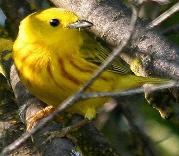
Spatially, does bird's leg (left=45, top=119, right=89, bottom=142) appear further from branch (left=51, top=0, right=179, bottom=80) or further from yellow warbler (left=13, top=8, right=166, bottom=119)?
branch (left=51, top=0, right=179, bottom=80)

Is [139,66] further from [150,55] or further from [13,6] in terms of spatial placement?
[13,6]

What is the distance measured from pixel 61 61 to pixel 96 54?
12.6 inches

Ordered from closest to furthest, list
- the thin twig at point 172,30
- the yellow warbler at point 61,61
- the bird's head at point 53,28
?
the thin twig at point 172,30
the yellow warbler at point 61,61
the bird's head at point 53,28

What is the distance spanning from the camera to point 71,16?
11.9 ft

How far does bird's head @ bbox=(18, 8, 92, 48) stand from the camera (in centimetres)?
364

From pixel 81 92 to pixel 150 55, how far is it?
4.89 feet

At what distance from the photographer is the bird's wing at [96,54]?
381 centimetres

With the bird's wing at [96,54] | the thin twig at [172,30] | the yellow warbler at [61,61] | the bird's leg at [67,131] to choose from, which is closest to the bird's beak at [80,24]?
the yellow warbler at [61,61]

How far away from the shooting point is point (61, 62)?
3.61m

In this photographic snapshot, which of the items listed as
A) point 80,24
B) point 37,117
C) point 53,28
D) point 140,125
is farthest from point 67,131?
point 53,28

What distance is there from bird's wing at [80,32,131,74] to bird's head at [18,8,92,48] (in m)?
0.07

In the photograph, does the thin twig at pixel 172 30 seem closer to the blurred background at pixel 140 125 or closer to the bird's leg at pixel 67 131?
the blurred background at pixel 140 125

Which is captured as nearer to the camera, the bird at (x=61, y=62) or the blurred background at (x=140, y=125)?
the blurred background at (x=140, y=125)

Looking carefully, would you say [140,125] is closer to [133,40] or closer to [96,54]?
[133,40]
